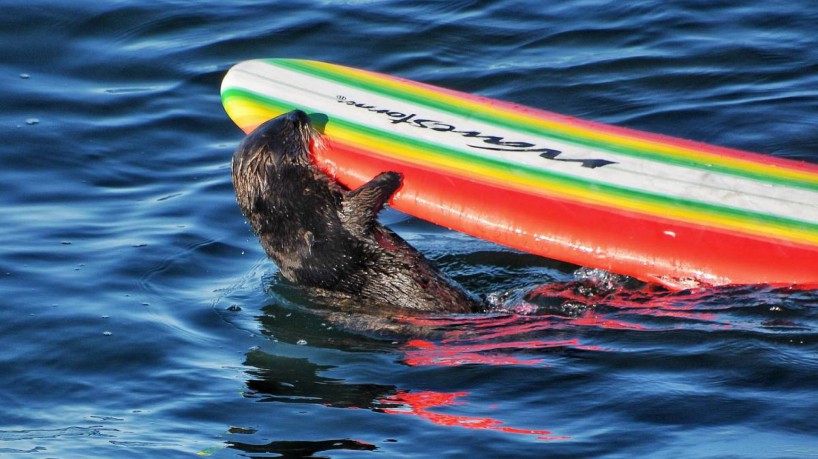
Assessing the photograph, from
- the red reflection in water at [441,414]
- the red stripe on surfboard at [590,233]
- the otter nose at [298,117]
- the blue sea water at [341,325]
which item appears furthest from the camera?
the otter nose at [298,117]

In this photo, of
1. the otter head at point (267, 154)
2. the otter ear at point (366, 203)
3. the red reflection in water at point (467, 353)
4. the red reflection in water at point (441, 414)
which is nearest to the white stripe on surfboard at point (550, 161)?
the otter head at point (267, 154)

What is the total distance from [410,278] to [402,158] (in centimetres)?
83

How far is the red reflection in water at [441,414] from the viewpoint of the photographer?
16.8 feet

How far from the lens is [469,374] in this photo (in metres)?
5.75

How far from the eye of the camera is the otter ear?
6.46 m

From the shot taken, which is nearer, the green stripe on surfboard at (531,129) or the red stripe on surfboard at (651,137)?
the green stripe on surfboard at (531,129)

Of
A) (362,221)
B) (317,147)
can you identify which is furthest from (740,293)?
(317,147)

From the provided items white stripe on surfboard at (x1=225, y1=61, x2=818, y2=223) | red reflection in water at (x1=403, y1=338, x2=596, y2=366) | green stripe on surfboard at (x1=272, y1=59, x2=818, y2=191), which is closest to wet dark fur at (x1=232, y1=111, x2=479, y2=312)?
red reflection in water at (x1=403, y1=338, x2=596, y2=366)

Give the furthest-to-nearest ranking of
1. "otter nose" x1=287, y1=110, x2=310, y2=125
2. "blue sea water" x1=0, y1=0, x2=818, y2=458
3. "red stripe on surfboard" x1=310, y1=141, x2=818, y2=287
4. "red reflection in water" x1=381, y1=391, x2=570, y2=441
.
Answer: "otter nose" x1=287, y1=110, x2=310, y2=125 < "red stripe on surfboard" x1=310, y1=141, x2=818, y2=287 < "blue sea water" x1=0, y1=0, x2=818, y2=458 < "red reflection in water" x1=381, y1=391, x2=570, y2=441

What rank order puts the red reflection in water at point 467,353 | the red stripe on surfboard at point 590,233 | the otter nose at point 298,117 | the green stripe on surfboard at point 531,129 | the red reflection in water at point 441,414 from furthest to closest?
the otter nose at point 298,117 < the green stripe on surfboard at point 531,129 < the red stripe on surfboard at point 590,233 < the red reflection in water at point 467,353 < the red reflection in water at point 441,414

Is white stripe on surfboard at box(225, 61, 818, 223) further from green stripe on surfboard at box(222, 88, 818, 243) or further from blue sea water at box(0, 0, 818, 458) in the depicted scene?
blue sea water at box(0, 0, 818, 458)

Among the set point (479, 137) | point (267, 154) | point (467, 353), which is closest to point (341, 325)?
point (467, 353)

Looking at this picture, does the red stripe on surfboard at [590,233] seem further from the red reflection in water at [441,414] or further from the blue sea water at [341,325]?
the red reflection in water at [441,414]

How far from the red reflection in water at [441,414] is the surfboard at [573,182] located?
1359mm
